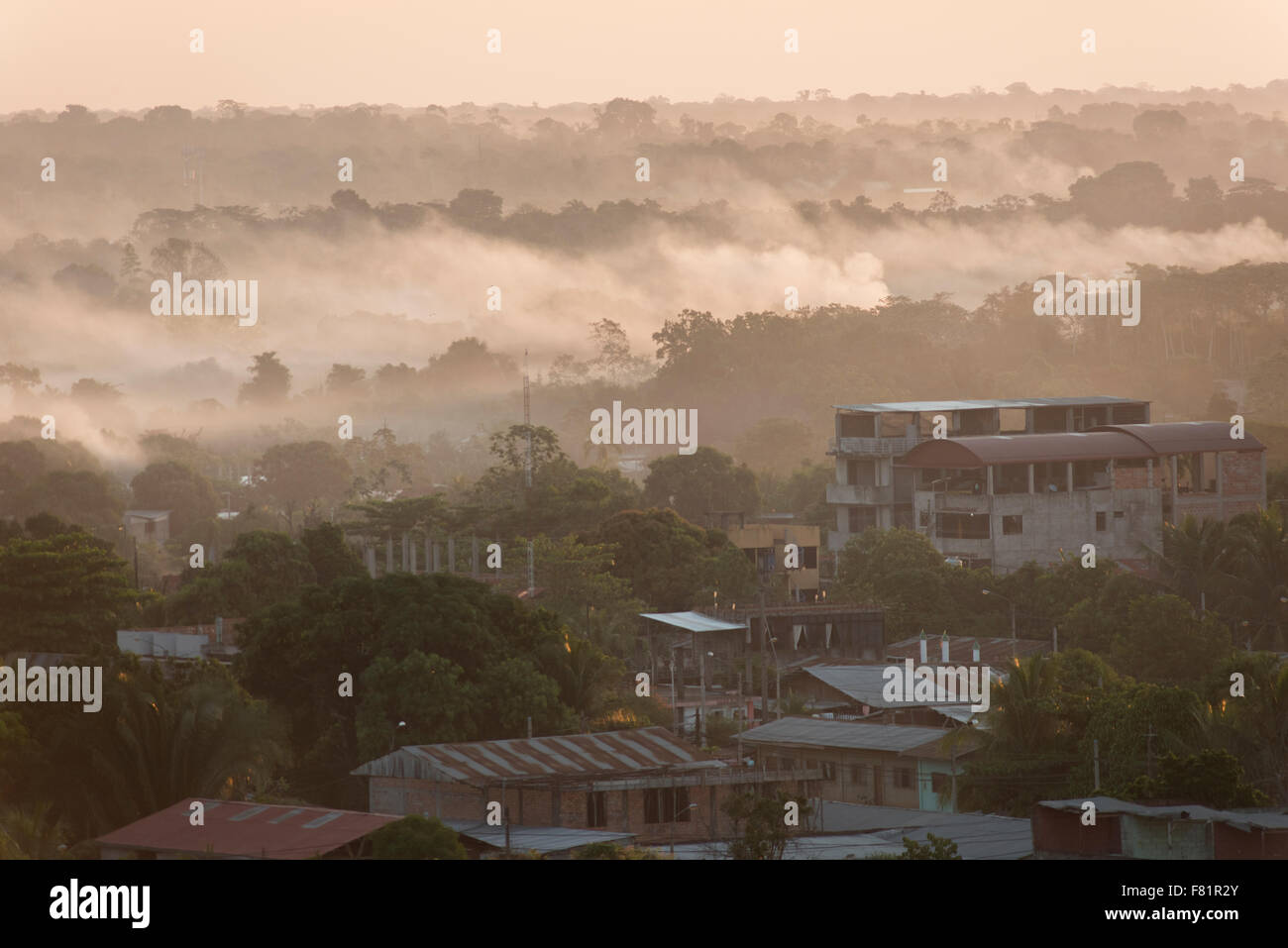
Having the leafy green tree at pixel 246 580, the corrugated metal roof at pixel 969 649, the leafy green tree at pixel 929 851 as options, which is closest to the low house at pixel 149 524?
Answer: the leafy green tree at pixel 246 580

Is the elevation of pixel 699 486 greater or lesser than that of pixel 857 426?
lesser

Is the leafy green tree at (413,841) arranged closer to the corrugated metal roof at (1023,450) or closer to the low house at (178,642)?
the low house at (178,642)

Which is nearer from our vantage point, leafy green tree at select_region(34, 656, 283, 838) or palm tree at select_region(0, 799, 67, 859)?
palm tree at select_region(0, 799, 67, 859)

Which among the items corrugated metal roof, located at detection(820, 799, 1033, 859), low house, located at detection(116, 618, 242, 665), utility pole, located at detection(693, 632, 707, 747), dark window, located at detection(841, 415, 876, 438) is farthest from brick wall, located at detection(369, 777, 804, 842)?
dark window, located at detection(841, 415, 876, 438)

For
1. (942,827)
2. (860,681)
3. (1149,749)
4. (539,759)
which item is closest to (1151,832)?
(942,827)

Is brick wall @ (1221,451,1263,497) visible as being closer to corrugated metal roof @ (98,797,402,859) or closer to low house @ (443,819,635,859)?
low house @ (443,819,635,859)

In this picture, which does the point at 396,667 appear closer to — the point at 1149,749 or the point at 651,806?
the point at 651,806
